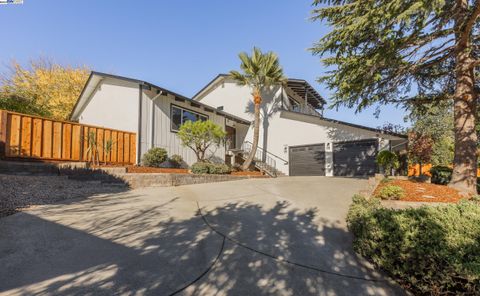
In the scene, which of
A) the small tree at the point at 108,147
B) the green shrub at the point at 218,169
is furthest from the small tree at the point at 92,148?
the green shrub at the point at 218,169

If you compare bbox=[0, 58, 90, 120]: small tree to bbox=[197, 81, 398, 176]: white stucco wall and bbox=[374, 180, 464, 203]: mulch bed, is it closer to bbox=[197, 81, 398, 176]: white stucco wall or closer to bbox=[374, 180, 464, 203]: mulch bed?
bbox=[197, 81, 398, 176]: white stucco wall

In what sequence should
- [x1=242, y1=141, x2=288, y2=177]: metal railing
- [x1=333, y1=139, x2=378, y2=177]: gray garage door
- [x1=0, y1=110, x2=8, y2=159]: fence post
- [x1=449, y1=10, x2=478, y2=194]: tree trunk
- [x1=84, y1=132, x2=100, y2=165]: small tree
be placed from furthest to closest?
[x1=242, y1=141, x2=288, y2=177]: metal railing, [x1=333, y1=139, x2=378, y2=177]: gray garage door, [x1=84, y1=132, x2=100, y2=165]: small tree, [x1=0, y1=110, x2=8, y2=159]: fence post, [x1=449, y1=10, x2=478, y2=194]: tree trunk

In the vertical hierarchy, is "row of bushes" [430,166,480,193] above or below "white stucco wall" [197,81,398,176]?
below

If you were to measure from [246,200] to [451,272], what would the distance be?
467 cm

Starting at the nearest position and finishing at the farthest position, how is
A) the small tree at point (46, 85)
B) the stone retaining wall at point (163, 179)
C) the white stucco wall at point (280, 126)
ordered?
the stone retaining wall at point (163, 179) < the white stucco wall at point (280, 126) < the small tree at point (46, 85)

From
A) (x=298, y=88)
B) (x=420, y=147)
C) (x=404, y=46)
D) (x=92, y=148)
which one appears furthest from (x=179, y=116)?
(x=420, y=147)

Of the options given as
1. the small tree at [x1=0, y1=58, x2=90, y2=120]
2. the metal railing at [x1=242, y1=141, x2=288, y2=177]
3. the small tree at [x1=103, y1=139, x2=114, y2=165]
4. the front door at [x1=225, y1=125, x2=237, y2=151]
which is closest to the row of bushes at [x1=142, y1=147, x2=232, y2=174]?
the small tree at [x1=103, y1=139, x2=114, y2=165]

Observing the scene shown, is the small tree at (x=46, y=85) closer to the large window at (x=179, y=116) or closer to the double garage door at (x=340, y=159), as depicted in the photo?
the large window at (x=179, y=116)

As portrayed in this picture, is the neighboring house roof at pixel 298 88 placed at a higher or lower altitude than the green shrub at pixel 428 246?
higher

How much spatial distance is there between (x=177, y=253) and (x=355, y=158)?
13706 millimetres

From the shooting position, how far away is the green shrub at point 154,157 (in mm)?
10648

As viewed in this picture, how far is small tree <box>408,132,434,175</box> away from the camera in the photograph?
1187 centimetres

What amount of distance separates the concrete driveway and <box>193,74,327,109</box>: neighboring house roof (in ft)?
49.1

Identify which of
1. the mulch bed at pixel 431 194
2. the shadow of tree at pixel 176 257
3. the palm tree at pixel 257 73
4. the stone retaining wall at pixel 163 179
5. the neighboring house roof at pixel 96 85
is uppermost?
the palm tree at pixel 257 73
